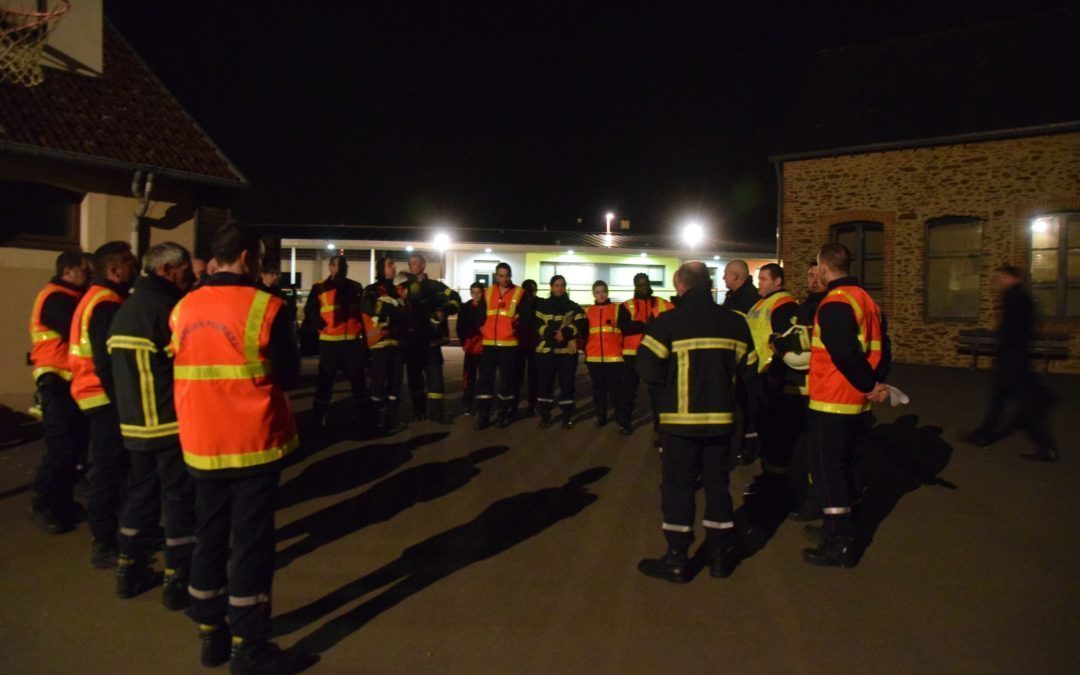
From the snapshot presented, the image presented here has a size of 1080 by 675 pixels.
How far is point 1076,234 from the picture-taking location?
17.1 metres

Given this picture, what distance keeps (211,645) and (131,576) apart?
1.10 meters

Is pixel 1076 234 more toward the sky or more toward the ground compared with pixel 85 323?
more toward the sky

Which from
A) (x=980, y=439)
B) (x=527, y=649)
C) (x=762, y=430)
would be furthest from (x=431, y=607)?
(x=980, y=439)

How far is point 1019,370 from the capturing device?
8547mm

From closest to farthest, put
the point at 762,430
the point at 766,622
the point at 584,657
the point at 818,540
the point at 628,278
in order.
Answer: the point at 584,657 → the point at 766,622 → the point at 818,540 → the point at 762,430 → the point at 628,278

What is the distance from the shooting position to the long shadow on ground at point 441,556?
13.8ft

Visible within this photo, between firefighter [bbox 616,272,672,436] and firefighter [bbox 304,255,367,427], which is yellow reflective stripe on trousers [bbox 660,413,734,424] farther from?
firefighter [bbox 304,255,367,427]

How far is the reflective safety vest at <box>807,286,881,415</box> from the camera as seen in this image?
5.25 metres

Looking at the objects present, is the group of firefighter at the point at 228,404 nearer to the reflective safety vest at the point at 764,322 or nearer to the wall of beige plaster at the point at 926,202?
the reflective safety vest at the point at 764,322

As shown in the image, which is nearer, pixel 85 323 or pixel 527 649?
pixel 527 649

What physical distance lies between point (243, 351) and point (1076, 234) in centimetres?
1880

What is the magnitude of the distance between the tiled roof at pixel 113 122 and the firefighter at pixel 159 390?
828 centimetres

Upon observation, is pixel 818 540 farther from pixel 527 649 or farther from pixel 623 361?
pixel 623 361

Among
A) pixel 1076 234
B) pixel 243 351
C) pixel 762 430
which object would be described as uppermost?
pixel 1076 234
